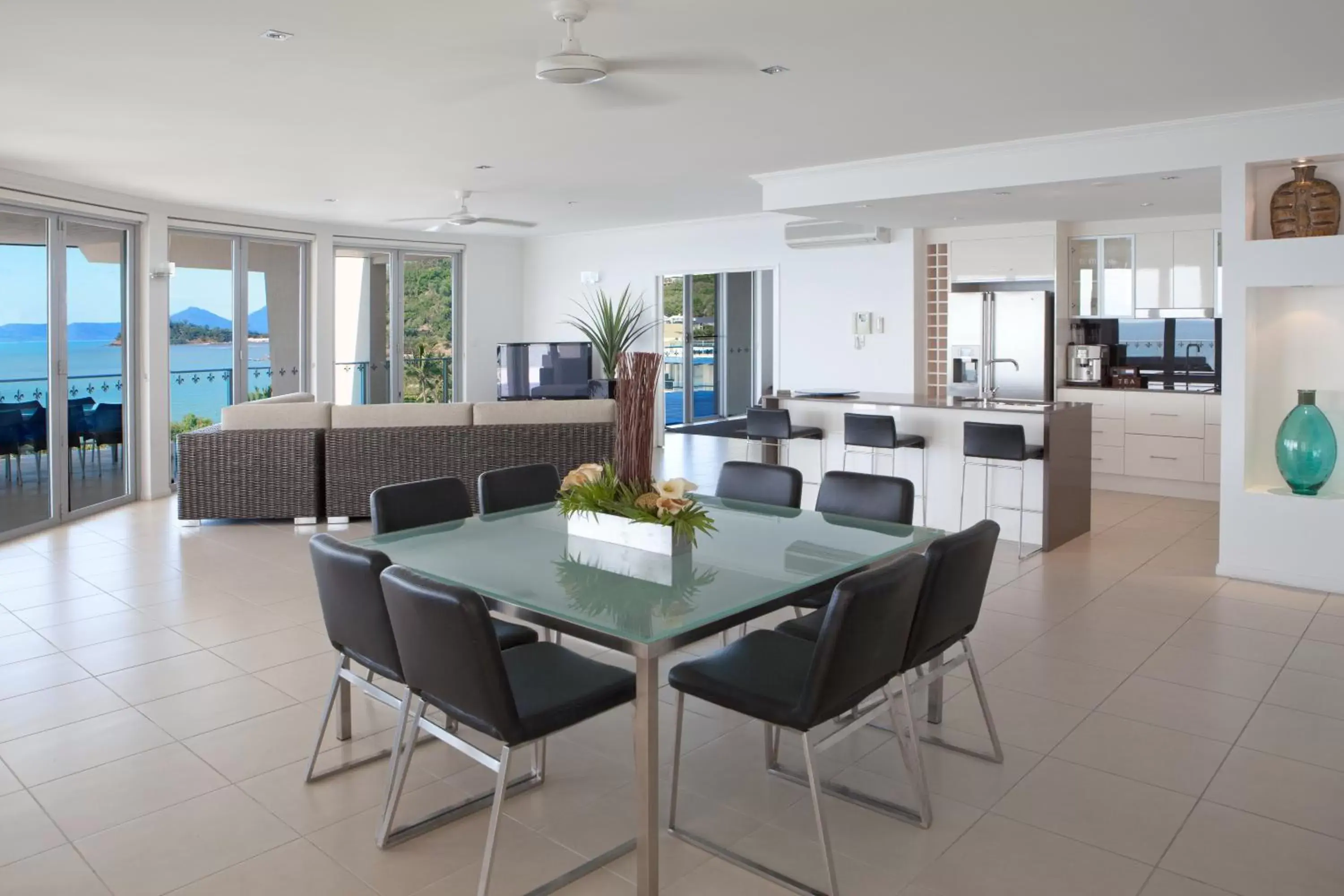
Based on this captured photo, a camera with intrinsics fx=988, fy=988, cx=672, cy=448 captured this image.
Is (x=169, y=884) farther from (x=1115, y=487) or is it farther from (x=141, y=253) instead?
(x=1115, y=487)

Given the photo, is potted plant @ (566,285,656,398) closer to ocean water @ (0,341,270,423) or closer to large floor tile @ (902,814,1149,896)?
ocean water @ (0,341,270,423)

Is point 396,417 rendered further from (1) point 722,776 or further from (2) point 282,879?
(2) point 282,879

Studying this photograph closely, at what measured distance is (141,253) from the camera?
329 inches

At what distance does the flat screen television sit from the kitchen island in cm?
421

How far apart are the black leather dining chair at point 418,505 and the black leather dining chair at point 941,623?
4.54 feet

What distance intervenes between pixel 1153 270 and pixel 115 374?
28.3ft

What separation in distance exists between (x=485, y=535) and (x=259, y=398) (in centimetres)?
738

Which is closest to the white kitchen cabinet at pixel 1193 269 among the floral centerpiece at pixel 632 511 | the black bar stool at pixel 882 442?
the black bar stool at pixel 882 442

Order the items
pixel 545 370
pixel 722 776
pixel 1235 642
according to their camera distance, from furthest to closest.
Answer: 1. pixel 545 370
2. pixel 1235 642
3. pixel 722 776

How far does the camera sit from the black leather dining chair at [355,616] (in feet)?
8.76

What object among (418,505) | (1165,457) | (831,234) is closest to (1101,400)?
(1165,457)

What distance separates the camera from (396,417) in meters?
7.11

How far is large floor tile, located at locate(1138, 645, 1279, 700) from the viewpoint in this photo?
386cm

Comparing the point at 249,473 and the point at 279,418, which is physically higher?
the point at 279,418
